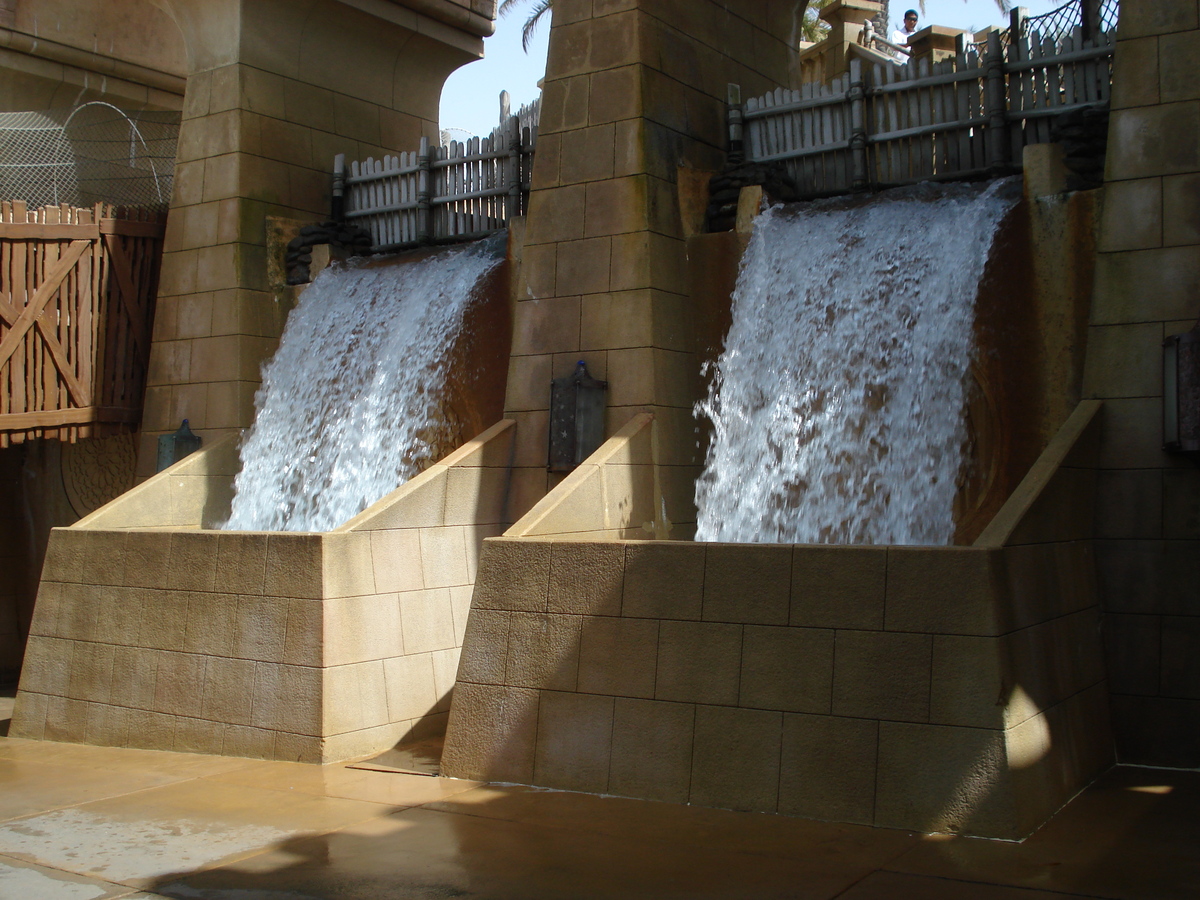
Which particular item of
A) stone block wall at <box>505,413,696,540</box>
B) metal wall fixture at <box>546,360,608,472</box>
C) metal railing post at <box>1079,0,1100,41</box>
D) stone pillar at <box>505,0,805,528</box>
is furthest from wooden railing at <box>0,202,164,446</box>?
metal railing post at <box>1079,0,1100,41</box>

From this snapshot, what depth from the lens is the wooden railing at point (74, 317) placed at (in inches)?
457

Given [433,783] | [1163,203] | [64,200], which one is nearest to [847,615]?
[433,783]

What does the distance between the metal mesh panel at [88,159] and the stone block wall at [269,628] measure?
524cm

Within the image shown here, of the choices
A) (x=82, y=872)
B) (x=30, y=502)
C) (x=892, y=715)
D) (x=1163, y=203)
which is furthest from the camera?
(x=30, y=502)

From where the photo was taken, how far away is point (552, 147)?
9766mm

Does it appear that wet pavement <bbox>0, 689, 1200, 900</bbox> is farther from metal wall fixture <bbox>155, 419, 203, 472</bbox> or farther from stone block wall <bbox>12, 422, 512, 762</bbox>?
metal wall fixture <bbox>155, 419, 203, 472</bbox>

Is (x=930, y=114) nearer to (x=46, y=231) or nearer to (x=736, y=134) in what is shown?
(x=736, y=134)

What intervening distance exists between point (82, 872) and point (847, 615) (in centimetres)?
381

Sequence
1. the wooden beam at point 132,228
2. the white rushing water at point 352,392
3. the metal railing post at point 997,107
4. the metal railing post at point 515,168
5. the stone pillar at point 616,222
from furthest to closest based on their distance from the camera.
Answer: the wooden beam at point 132,228
the metal railing post at point 515,168
the white rushing water at point 352,392
the stone pillar at point 616,222
the metal railing post at point 997,107

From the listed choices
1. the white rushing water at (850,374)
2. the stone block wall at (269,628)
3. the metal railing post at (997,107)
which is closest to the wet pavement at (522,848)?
the stone block wall at (269,628)

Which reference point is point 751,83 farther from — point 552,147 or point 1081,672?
point 1081,672

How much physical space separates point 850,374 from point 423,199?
590cm

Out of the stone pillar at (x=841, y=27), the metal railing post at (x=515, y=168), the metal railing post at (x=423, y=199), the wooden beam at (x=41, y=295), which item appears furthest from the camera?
the stone pillar at (x=841, y=27)

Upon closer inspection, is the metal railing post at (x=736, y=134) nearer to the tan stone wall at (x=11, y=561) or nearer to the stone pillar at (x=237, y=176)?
the stone pillar at (x=237, y=176)
